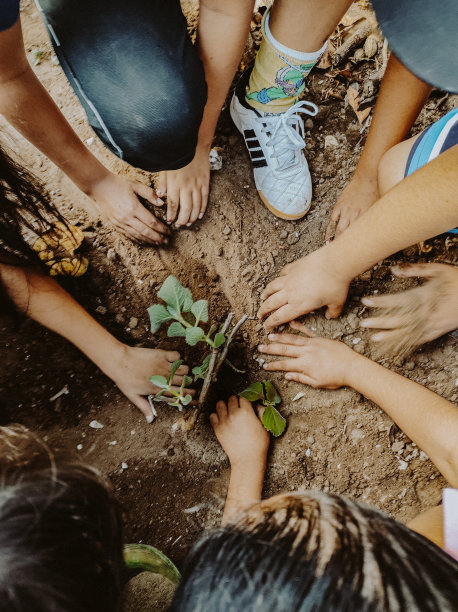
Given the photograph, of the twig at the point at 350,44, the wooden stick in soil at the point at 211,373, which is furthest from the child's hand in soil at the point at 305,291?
the twig at the point at 350,44

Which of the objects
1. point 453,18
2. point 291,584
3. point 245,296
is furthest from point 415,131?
point 291,584

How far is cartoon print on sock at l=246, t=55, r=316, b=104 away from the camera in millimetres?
1276

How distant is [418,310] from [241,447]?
0.71 m

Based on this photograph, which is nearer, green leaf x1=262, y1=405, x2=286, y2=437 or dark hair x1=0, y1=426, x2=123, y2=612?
dark hair x1=0, y1=426, x2=123, y2=612

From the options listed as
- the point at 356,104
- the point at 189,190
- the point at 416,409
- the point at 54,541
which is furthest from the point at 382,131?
the point at 54,541

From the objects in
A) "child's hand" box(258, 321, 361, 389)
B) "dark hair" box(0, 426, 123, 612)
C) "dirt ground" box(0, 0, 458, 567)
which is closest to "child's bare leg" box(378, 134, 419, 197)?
"dirt ground" box(0, 0, 458, 567)

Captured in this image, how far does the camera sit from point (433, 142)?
115 cm

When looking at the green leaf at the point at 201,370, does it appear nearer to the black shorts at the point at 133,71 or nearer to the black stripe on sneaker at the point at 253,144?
the black shorts at the point at 133,71

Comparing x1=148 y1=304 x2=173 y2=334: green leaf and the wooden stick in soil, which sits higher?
x1=148 y1=304 x2=173 y2=334: green leaf

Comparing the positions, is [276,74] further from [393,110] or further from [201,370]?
[201,370]

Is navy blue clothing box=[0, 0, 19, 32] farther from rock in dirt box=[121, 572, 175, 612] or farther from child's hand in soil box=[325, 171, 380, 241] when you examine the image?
rock in dirt box=[121, 572, 175, 612]

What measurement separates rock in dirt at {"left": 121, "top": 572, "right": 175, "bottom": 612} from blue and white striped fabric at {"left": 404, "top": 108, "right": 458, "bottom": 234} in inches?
50.6

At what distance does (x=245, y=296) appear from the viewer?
1.34 meters

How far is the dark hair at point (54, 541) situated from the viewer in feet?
1.80
